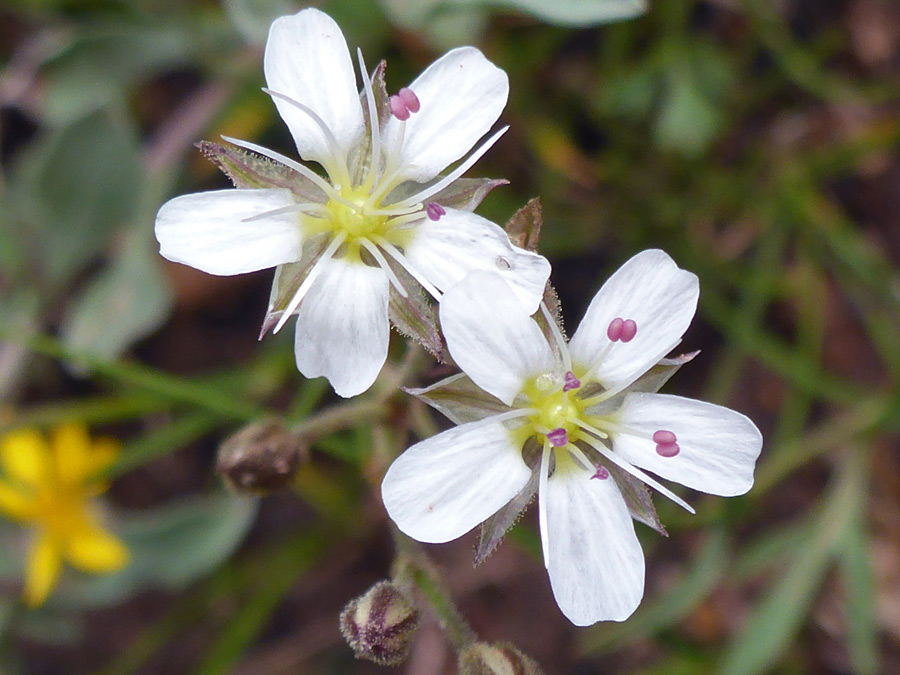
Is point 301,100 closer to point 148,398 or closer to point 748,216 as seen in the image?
point 148,398

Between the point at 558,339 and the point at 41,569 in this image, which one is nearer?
the point at 558,339

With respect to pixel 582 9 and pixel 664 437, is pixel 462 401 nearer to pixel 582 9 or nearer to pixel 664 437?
pixel 664 437

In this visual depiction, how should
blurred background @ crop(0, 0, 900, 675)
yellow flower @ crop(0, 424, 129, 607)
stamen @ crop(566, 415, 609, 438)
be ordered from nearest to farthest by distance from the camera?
stamen @ crop(566, 415, 609, 438), yellow flower @ crop(0, 424, 129, 607), blurred background @ crop(0, 0, 900, 675)

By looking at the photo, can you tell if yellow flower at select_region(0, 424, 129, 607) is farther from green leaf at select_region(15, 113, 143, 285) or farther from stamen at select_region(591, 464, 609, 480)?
stamen at select_region(591, 464, 609, 480)

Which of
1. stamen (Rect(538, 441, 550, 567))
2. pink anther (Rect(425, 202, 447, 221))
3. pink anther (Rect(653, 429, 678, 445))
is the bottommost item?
stamen (Rect(538, 441, 550, 567))

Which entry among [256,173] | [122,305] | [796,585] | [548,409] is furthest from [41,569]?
[796,585]

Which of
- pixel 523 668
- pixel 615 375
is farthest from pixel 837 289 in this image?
pixel 523 668

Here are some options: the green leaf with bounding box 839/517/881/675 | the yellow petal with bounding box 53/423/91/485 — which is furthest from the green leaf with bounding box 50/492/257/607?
the green leaf with bounding box 839/517/881/675
